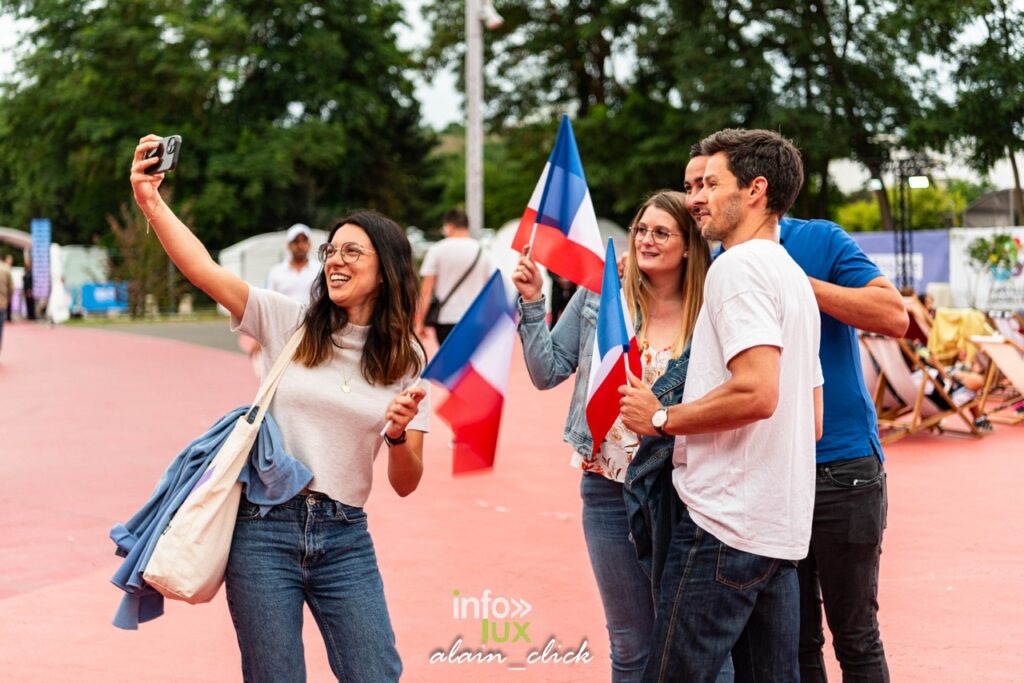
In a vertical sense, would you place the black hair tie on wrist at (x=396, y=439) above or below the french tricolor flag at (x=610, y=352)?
below

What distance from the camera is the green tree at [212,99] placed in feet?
139

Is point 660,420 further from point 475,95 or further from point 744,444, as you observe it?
point 475,95

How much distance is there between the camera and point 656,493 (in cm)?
318

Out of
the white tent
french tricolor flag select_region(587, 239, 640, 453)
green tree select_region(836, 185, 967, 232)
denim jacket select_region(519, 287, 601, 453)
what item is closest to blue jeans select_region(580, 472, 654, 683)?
denim jacket select_region(519, 287, 601, 453)

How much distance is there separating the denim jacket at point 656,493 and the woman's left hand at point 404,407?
0.60 metres

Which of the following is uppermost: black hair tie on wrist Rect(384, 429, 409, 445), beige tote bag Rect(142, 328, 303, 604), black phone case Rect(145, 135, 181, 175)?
black phone case Rect(145, 135, 181, 175)

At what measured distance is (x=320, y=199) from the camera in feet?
155

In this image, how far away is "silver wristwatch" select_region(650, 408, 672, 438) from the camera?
2.93m

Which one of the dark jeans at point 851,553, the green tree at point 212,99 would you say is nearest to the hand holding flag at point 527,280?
the dark jeans at point 851,553

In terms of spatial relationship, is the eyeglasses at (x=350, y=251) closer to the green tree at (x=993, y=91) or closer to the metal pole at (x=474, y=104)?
the metal pole at (x=474, y=104)

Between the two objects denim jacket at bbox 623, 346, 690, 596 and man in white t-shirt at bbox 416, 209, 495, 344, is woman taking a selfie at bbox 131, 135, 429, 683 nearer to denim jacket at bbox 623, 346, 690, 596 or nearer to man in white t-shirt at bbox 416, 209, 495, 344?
denim jacket at bbox 623, 346, 690, 596

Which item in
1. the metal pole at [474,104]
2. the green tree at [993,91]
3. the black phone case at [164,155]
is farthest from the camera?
the green tree at [993,91]

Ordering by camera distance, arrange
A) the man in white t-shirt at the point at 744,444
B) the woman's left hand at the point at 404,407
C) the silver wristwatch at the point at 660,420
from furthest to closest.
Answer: the woman's left hand at the point at 404,407 → the silver wristwatch at the point at 660,420 → the man in white t-shirt at the point at 744,444

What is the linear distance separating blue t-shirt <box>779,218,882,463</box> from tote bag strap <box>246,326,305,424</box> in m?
1.42
